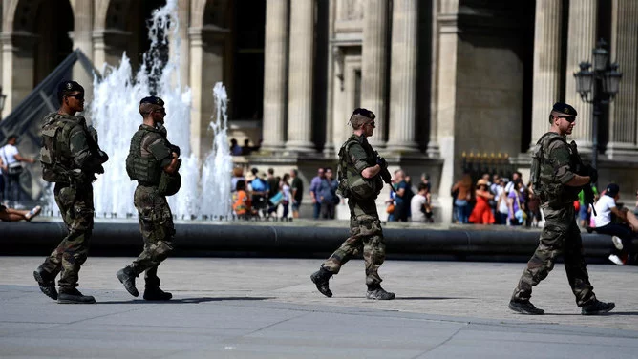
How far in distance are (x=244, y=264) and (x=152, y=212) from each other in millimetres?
7307

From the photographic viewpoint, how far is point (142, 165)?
608 inches

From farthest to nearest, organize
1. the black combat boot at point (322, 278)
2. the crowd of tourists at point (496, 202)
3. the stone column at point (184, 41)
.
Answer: the stone column at point (184, 41)
the crowd of tourists at point (496, 202)
the black combat boot at point (322, 278)

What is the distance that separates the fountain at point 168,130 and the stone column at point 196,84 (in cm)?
42

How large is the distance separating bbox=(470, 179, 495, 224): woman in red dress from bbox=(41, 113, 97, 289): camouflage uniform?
1872 cm

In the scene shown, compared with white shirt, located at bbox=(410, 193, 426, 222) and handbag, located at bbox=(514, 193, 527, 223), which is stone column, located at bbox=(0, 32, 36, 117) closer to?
handbag, located at bbox=(514, 193, 527, 223)

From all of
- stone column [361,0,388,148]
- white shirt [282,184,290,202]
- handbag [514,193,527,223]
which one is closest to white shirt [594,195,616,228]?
handbag [514,193,527,223]

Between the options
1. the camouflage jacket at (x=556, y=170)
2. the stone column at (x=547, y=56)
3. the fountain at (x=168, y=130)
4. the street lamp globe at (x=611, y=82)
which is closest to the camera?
the camouflage jacket at (x=556, y=170)

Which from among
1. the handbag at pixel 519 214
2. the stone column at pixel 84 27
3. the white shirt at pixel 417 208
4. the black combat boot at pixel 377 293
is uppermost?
the stone column at pixel 84 27

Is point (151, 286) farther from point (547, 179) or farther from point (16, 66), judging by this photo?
point (16, 66)

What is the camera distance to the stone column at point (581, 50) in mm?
36438

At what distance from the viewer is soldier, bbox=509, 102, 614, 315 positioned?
1505cm

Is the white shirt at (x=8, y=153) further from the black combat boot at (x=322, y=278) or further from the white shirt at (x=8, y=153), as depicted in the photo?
the black combat boot at (x=322, y=278)

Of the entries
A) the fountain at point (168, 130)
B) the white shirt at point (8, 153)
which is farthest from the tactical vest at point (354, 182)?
the white shirt at point (8, 153)

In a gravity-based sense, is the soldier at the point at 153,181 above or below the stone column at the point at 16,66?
below
